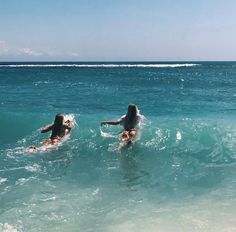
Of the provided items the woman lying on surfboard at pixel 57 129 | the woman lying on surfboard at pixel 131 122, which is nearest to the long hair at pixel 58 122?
the woman lying on surfboard at pixel 57 129

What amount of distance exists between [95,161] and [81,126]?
6341 millimetres

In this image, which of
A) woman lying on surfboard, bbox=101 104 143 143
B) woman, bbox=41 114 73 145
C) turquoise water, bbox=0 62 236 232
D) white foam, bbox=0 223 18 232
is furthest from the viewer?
woman lying on surfboard, bbox=101 104 143 143

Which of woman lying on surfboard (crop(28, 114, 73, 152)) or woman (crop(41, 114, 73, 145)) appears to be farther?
woman (crop(41, 114, 73, 145))

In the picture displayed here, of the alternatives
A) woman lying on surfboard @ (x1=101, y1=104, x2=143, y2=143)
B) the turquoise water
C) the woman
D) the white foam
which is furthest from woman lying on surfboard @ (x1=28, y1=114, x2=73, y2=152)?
the white foam

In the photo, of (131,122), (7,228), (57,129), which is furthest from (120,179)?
(57,129)

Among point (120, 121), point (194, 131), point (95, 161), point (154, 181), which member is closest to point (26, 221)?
point (154, 181)

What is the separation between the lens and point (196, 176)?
12.6 metres

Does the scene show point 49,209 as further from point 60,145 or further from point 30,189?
point 60,145

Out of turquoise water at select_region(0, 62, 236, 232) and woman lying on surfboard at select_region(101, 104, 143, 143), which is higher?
woman lying on surfboard at select_region(101, 104, 143, 143)

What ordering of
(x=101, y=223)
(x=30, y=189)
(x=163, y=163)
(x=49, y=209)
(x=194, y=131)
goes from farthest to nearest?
(x=194, y=131) < (x=163, y=163) < (x=30, y=189) < (x=49, y=209) < (x=101, y=223)

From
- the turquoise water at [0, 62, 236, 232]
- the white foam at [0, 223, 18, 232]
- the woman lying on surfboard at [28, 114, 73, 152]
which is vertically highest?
the woman lying on surfboard at [28, 114, 73, 152]

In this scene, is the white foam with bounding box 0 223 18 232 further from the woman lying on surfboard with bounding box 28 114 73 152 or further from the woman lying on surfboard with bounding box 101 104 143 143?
the woman lying on surfboard with bounding box 101 104 143 143

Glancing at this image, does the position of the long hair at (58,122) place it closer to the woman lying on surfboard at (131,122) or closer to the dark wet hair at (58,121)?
the dark wet hair at (58,121)

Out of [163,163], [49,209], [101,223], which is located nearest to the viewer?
[101,223]
